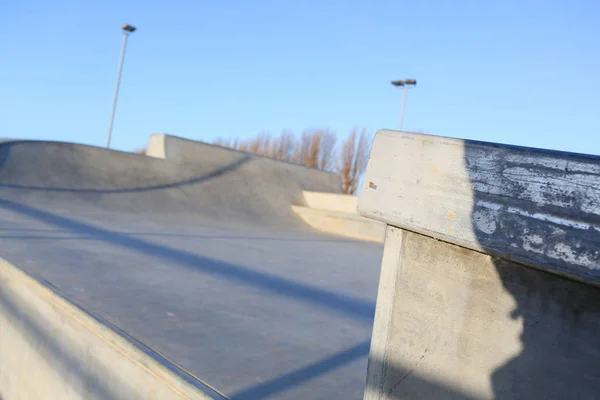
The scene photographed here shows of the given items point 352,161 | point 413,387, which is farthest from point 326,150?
point 413,387

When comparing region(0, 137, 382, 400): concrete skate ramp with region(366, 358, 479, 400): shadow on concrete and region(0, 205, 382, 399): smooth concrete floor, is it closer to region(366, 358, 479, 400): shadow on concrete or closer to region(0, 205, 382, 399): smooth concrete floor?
region(0, 205, 382, 399): smooth concrete floor

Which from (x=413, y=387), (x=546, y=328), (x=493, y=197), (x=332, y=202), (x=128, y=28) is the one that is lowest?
(x=413, y=387)

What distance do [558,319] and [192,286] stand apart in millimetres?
3476

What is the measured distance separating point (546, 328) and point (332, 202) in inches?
582

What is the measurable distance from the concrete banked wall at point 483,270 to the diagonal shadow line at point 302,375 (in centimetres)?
74

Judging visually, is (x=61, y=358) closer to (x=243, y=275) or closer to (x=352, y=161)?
(x=243, y=275)

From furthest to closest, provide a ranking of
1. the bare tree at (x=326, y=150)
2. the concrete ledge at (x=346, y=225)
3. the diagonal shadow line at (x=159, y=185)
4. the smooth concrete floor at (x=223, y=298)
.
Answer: the bare tree at (x=326, y=150) < the concrete ledge at (x=346, y=225) < the diagonal shadow line at (x=159, y=185) < the smooth concrete floor at (x=223, y=298)

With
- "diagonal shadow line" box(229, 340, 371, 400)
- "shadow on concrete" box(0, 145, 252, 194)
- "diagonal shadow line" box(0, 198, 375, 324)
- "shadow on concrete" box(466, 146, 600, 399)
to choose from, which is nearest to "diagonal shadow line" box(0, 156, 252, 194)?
"shadow on concrete" box(0, 145, 252, 194)

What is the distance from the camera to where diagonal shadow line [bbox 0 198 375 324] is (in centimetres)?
419

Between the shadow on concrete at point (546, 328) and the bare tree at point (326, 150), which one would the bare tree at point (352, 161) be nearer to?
the bare tree at point (326, 150)

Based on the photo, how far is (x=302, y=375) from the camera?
2.41 m

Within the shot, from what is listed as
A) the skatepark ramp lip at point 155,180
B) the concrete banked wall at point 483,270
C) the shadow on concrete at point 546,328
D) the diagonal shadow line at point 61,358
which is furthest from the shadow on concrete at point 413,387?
the skatepark ramp lip at point 155,180

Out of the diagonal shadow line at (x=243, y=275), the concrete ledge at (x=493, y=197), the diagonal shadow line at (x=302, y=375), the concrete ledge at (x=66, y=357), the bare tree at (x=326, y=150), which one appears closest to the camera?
the concrete ledge at (x=493, y=197)

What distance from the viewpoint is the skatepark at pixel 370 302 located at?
4.05 feet
